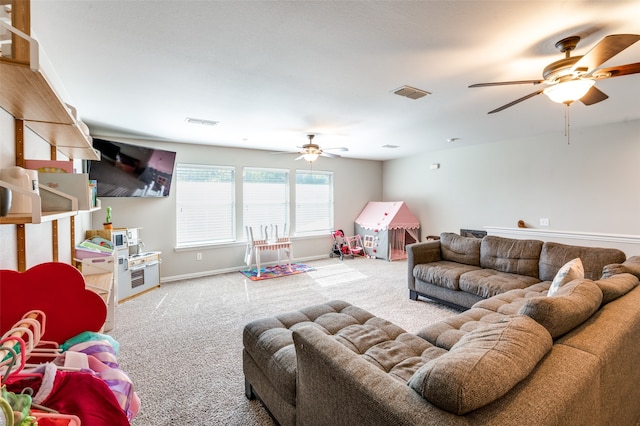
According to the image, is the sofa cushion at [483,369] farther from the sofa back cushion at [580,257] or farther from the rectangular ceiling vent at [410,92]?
the sofa back cushion at [580,257]

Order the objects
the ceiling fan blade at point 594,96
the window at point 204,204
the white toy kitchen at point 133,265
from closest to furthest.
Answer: the ceiling fan blade at point 594,96, the white toy kitchen at point 133,265, the window at point 204,204

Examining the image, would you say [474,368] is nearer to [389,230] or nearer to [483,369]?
[483,369]

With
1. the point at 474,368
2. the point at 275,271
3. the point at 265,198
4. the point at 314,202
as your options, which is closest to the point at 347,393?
the point at 474,368

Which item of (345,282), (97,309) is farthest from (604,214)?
(97,309)

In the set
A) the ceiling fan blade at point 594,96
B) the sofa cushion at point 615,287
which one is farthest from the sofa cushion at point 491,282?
the ceiling fan blade at point 594,96

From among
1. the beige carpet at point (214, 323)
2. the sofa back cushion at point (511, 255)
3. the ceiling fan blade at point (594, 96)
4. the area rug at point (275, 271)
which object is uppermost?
the ceiling fan blade at point (594, 96)

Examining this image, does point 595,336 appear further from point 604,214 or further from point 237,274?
point 237,274

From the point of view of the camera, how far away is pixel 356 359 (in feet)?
3.87

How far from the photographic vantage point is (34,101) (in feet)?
4.27

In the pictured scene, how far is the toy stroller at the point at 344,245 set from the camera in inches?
272

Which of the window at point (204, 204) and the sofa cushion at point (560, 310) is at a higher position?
the window at point (204, 204)

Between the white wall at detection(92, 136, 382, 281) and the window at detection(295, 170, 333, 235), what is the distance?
0.17 metres

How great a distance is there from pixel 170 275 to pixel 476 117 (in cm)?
547

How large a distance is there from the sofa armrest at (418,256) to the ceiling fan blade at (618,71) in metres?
2.62
